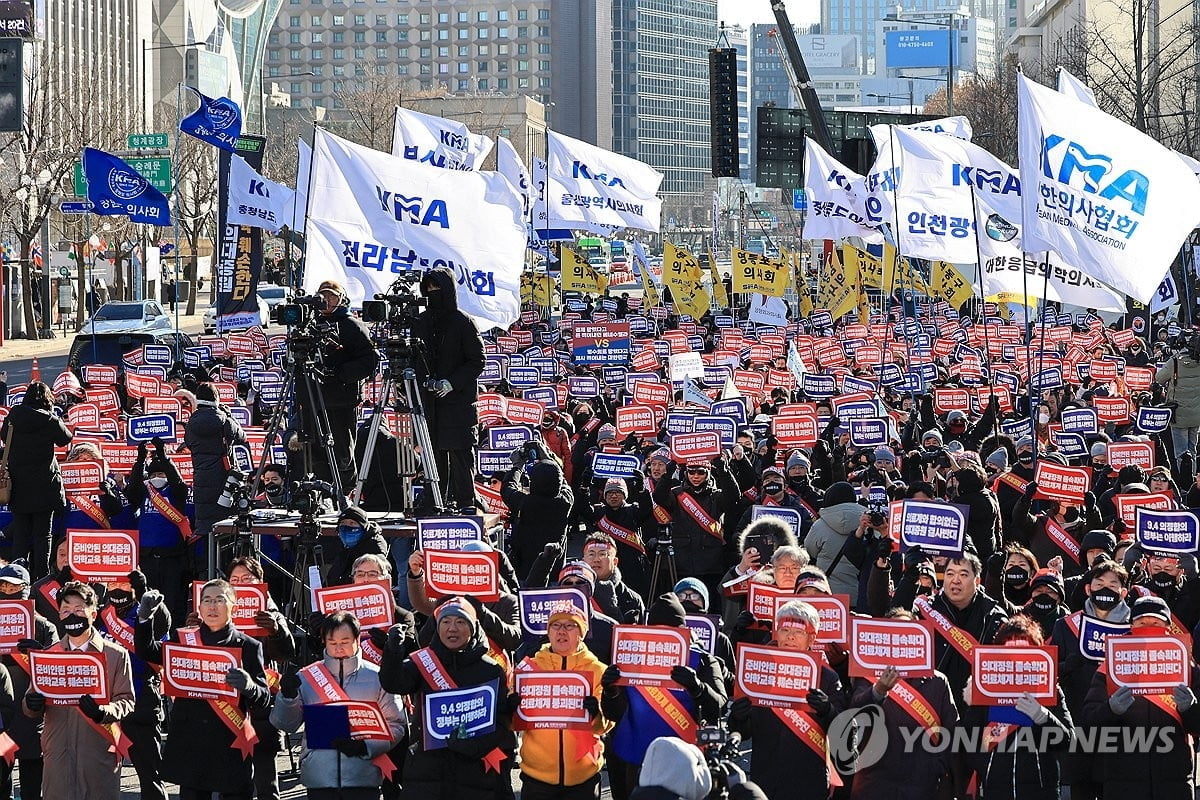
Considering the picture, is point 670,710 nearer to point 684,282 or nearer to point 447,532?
point 447,532

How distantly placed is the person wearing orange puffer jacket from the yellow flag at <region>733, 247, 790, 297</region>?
21274mm

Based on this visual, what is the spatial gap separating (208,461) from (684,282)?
66.6 ft

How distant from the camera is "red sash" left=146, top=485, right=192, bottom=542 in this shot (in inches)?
535

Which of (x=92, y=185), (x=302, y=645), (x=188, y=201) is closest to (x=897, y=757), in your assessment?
(x=302, y=645)

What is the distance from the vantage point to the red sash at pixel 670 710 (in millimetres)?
8352

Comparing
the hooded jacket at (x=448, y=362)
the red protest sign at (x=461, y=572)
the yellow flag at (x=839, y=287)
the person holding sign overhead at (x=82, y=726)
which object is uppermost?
the yellow flag at (x=839, y=287)

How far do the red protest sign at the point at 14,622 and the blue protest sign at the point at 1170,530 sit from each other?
6410 mm

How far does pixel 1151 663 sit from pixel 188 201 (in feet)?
240

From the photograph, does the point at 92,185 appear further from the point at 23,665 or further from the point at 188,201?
the point at 188,201

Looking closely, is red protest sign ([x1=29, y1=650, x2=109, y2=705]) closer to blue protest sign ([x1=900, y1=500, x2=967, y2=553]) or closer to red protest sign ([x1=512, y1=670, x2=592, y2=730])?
red protest sign ([x1=512, y1=670, x2=592, y2=730])

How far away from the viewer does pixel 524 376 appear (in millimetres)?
21625

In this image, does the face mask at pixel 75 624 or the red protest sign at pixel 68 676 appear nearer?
the red protest sign at pixel 68 676

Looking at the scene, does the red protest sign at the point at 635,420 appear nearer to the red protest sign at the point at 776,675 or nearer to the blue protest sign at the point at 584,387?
the blue protest sign at the point at 584,387

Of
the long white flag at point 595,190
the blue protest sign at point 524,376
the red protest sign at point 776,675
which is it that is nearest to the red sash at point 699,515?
the red protest sign at point 776,675
